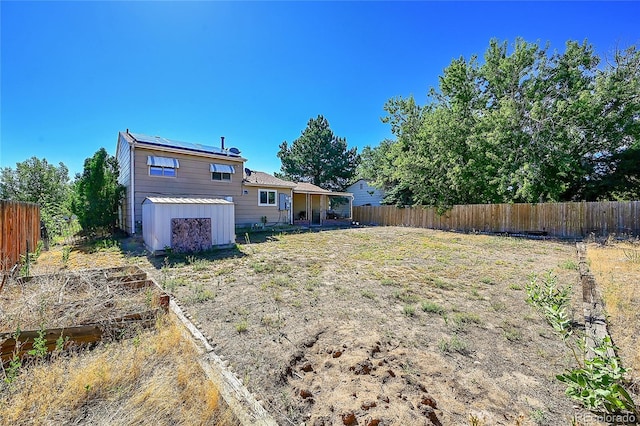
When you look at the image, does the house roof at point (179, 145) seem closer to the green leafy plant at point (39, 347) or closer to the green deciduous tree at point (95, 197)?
the green deciduous tree at point (95, 197)

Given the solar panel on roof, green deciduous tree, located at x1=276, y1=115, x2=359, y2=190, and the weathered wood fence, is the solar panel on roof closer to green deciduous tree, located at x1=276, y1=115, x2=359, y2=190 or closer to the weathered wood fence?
the weathered wood fence

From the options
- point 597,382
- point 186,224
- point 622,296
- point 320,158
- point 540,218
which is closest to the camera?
point 597,382

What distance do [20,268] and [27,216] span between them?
194 centimetres

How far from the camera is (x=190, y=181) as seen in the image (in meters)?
13.2

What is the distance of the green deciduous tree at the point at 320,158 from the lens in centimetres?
3164

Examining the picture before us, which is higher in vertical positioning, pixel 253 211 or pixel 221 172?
pixel 221 172

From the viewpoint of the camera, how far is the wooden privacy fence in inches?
467

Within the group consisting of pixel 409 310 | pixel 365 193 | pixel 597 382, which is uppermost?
pixel 365 193

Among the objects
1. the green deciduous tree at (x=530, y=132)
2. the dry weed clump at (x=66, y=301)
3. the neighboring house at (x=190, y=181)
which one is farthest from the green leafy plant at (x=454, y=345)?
the green deciduous tree at (x=530, y=132)

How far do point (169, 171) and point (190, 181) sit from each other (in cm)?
101

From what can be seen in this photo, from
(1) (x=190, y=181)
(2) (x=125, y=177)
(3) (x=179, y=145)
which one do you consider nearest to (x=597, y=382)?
(1) (x=190, y=181)

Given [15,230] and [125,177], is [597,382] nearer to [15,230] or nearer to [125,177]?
[15,230]

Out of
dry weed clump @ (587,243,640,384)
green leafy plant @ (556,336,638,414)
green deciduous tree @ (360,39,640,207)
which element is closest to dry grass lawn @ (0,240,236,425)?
green leafy plant @ (556,336,638,414)

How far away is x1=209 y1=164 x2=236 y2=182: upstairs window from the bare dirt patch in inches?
300
